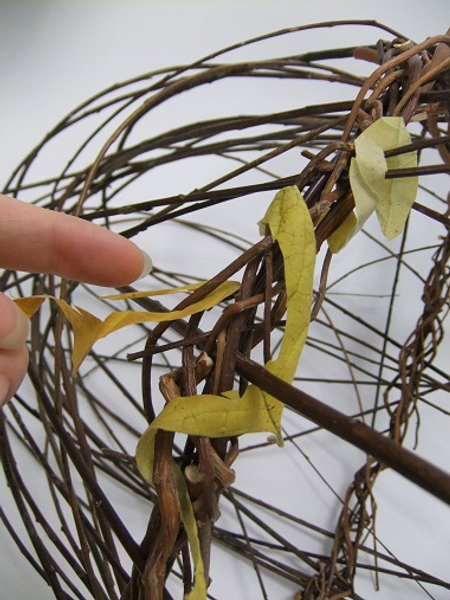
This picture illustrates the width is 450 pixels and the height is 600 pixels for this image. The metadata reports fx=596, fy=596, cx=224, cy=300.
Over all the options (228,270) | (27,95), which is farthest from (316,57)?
(27,95)

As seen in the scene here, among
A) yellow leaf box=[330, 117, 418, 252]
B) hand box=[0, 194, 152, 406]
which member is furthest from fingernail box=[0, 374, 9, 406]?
→ yellow leaf box=[330, 117, 418, 252]

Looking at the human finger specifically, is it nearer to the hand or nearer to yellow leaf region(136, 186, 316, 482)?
the hand

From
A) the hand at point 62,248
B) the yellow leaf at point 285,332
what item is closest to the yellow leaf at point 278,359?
the yellow leaf at point 285,332

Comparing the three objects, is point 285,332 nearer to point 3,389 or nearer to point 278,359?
point 278,359

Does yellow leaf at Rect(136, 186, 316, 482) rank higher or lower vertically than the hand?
lower

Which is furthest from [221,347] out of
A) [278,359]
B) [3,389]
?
[3,389]

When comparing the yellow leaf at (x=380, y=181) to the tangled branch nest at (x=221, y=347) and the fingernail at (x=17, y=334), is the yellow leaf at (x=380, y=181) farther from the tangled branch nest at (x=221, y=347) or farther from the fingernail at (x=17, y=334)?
the fingernail at (x=17, y=334)

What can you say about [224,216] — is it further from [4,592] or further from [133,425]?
[4,592]
